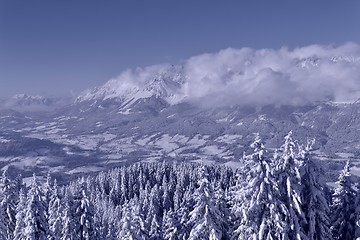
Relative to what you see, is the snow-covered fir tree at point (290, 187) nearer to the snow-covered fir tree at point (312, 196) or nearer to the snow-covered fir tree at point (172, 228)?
the snow-covered fir tree at point (312, 196)

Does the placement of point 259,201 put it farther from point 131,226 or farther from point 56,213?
point 56,213

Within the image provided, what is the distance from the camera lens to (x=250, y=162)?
115 ft

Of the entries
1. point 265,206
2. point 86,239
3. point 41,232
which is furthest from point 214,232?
point 86,239

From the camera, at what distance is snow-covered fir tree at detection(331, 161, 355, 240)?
42719 mm

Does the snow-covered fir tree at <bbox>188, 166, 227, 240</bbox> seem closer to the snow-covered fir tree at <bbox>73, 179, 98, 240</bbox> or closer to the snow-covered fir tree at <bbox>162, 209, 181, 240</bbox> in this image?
the snow-covered fir tree at <bbox>73, 179, 98, 240</bbox>

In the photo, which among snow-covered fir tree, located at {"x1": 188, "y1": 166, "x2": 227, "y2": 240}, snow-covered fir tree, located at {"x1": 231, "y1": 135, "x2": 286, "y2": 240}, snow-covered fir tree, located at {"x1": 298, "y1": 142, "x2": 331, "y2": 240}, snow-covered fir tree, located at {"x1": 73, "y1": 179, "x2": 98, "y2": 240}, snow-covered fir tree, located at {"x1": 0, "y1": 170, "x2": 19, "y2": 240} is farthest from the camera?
snow-covered fir tree, located at {"x1": 0, "y1": 170, "x2": 19, "y2": 240}

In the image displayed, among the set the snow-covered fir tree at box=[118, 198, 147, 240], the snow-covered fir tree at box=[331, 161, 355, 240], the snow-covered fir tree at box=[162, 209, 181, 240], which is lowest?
the snow-covered fir tree at box=[162, 209, 181, 240]

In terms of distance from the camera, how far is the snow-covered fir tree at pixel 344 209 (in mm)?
42719

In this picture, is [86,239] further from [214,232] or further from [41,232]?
[214,232]

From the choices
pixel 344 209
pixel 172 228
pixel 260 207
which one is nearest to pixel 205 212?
pixel 260 207

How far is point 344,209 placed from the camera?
143 feet

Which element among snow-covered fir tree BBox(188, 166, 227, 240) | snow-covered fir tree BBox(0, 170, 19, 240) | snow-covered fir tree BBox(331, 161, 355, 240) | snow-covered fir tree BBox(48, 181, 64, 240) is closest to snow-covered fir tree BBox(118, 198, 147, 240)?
snow-covered fir tree BBox(48, 181, 64, 240)

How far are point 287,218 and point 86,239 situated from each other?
104ft

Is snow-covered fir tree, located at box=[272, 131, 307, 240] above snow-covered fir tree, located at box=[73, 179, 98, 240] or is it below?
above
